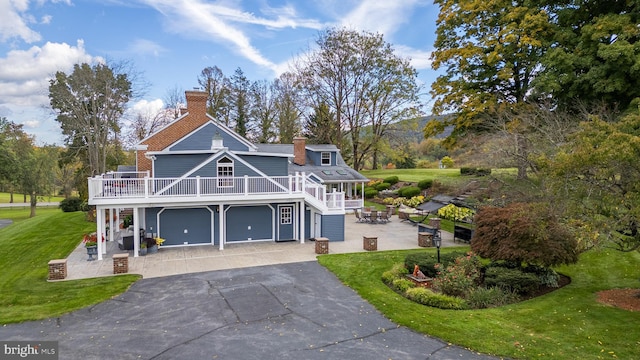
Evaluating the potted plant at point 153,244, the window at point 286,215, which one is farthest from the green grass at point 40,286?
the window at point 286,215

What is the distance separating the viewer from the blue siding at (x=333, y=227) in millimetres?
18173

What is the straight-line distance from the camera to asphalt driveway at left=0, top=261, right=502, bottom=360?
759 centimetres

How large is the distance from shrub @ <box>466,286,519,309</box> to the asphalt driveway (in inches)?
110

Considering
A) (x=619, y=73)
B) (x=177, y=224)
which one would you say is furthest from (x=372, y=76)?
(x=177, y=224)

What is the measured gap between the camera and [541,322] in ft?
29.1

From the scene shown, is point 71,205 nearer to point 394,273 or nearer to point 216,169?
point 216,169

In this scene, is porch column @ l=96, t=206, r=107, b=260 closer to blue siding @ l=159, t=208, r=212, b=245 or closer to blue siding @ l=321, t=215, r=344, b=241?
blue siding @ l=159, t=208, r=212, b=245

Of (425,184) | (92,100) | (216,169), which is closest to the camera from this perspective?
(216,169)

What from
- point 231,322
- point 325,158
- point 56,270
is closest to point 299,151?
point 325,158

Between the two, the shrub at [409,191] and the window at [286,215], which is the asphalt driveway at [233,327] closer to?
the window at [286,215]

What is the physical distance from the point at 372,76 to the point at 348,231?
70.1 feet

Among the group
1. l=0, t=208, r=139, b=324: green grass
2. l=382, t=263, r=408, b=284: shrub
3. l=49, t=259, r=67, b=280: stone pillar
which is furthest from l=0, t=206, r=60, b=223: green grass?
l=382, t=263, r=408, b=284: shrub

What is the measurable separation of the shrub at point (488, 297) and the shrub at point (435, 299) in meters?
0.35

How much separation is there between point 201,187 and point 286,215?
4.50 meters
